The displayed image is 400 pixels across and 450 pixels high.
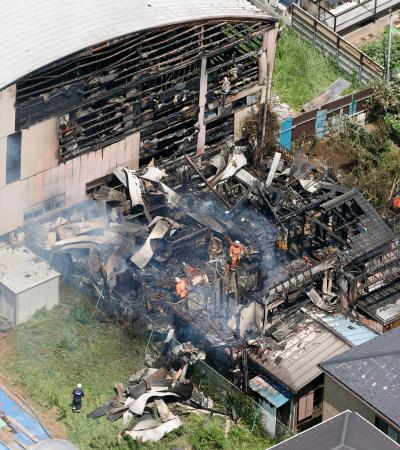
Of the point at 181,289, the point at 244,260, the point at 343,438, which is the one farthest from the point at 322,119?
the point at 343,438

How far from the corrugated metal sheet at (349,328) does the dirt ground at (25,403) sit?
9965 millimetres

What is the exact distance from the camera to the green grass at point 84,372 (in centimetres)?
4466

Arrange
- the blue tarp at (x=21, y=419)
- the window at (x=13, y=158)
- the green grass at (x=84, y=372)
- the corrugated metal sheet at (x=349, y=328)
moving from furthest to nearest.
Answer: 1. the window at (x=13, y=158)
2. the corrugated metal sheet at (x=349, y=328)
3. the green grass at (x=84, y=372)
4. the blue tarp at (x=21, y=419)

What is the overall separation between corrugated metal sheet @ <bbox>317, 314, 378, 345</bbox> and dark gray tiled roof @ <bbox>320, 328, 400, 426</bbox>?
344 centimetres

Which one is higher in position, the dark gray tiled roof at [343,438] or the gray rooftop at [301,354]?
the dark gray tiled roof at [343,438]

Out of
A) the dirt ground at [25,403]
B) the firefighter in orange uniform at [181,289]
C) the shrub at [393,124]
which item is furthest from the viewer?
the shrub at [393,124]

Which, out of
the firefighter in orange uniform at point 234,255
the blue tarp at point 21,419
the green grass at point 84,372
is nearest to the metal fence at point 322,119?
the firefighter in orange uniform at point 234,255

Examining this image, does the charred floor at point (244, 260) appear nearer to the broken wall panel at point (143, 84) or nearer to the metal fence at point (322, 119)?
the broken wall panel at point (143, 84)

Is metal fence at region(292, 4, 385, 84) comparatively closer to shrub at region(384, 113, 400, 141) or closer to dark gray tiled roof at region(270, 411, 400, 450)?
shrub at region(384, 113, 400, 141)

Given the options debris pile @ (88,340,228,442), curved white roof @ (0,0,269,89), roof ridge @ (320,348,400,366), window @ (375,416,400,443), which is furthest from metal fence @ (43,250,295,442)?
curved white roof @ (0,0,269,89)

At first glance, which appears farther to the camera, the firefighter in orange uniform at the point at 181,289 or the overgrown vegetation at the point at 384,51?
the overgrown vegetation at the point at 384,51

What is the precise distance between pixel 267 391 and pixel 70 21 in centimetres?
1726

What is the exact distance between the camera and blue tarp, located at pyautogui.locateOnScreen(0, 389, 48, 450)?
146 ft

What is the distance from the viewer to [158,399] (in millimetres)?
45625
